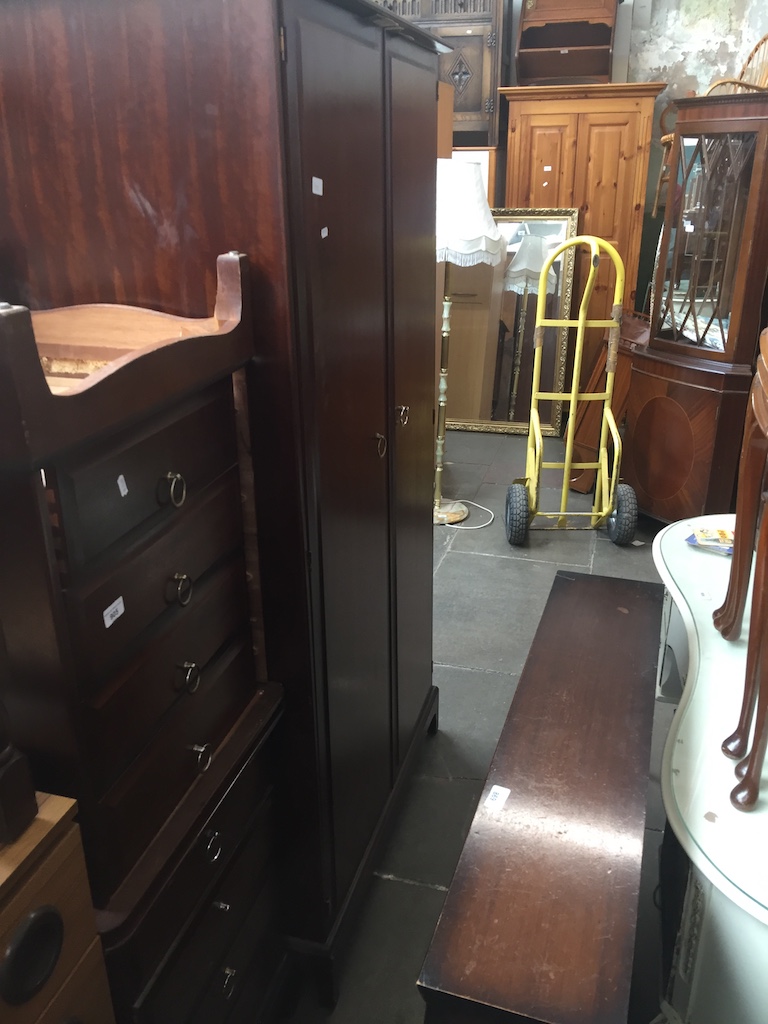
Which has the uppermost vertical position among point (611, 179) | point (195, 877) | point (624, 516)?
point (611, 179)

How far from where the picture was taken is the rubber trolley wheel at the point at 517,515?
3.53m

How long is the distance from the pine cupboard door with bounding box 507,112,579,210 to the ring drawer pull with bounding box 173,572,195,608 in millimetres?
4348

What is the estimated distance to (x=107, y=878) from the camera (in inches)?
37.0

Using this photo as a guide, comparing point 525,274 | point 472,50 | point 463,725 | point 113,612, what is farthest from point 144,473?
point 472,50

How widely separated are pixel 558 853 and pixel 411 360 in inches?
40.3

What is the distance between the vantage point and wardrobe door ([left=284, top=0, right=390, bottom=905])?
1151 mm

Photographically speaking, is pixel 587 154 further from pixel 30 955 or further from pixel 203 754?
pixel 30 955

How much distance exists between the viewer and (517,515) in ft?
11.6

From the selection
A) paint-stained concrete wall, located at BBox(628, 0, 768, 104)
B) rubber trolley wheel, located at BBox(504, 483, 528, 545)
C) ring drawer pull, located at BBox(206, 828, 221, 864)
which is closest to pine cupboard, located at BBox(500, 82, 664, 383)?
paint-stained concrete wall, located at BBox(628, 0, 768, 104)

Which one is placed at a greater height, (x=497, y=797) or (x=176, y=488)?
(x=176, y=488)

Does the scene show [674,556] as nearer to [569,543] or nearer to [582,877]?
[582,877]

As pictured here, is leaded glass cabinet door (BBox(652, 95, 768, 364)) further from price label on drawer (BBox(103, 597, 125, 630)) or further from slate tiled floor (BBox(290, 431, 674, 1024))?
price label on drawer (BBox(103, 597, 125, 630))

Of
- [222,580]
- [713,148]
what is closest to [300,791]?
[222,580]

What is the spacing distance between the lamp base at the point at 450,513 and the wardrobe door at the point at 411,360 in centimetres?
168
